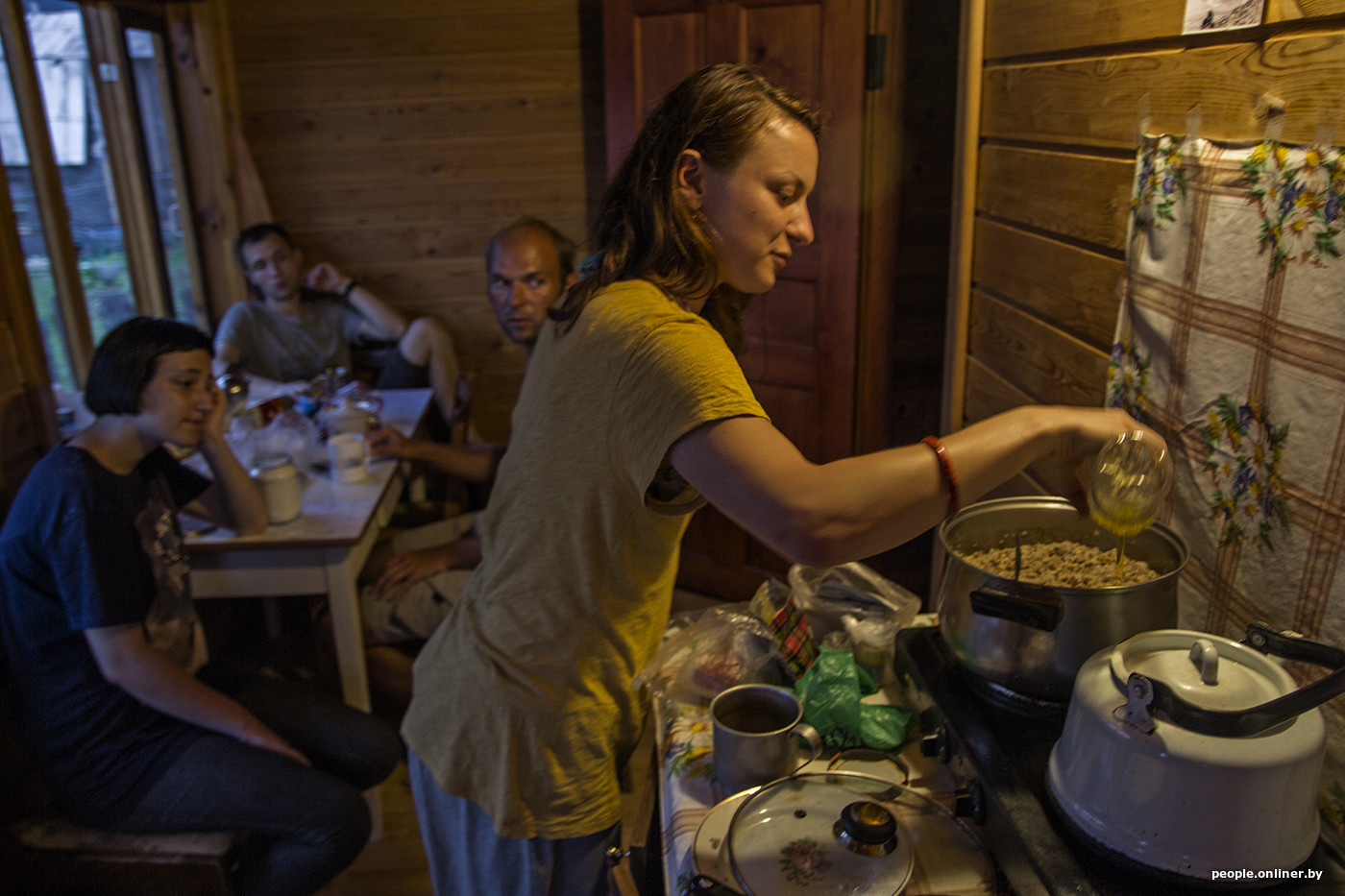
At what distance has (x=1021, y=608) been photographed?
0.95m

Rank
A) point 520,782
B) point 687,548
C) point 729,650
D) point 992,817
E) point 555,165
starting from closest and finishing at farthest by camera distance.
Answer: point 992,817
point 520,782
point 729,650
point 687,548
point 555,165

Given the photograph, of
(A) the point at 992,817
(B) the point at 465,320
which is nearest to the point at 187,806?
(A) the point at 992,817

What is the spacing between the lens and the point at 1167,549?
109 cm

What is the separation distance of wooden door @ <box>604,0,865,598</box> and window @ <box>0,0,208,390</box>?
1.71 m

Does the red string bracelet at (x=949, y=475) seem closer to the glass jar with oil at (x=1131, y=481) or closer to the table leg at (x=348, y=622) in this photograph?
the glass jar with oil at (x=1131, y=481)

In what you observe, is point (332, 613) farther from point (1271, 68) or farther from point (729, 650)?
point (1271, 68)

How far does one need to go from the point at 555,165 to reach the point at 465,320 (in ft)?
2.60

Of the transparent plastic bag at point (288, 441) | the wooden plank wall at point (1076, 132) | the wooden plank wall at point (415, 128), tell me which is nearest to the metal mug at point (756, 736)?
the wooden plank wall at point (1076, 132)

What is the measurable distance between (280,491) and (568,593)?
4.10 ft

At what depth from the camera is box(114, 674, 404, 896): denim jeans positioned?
1.73 m

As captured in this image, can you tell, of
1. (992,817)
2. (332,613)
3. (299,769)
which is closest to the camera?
(992,817)

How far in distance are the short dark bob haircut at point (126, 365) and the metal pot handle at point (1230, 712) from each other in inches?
68.6

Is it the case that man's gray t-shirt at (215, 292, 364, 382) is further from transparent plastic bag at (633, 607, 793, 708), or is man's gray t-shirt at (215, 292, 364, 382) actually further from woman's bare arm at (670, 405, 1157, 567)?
woman's bare arm at (670, 405, 1157, 567)

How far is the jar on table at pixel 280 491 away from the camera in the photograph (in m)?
2.14
